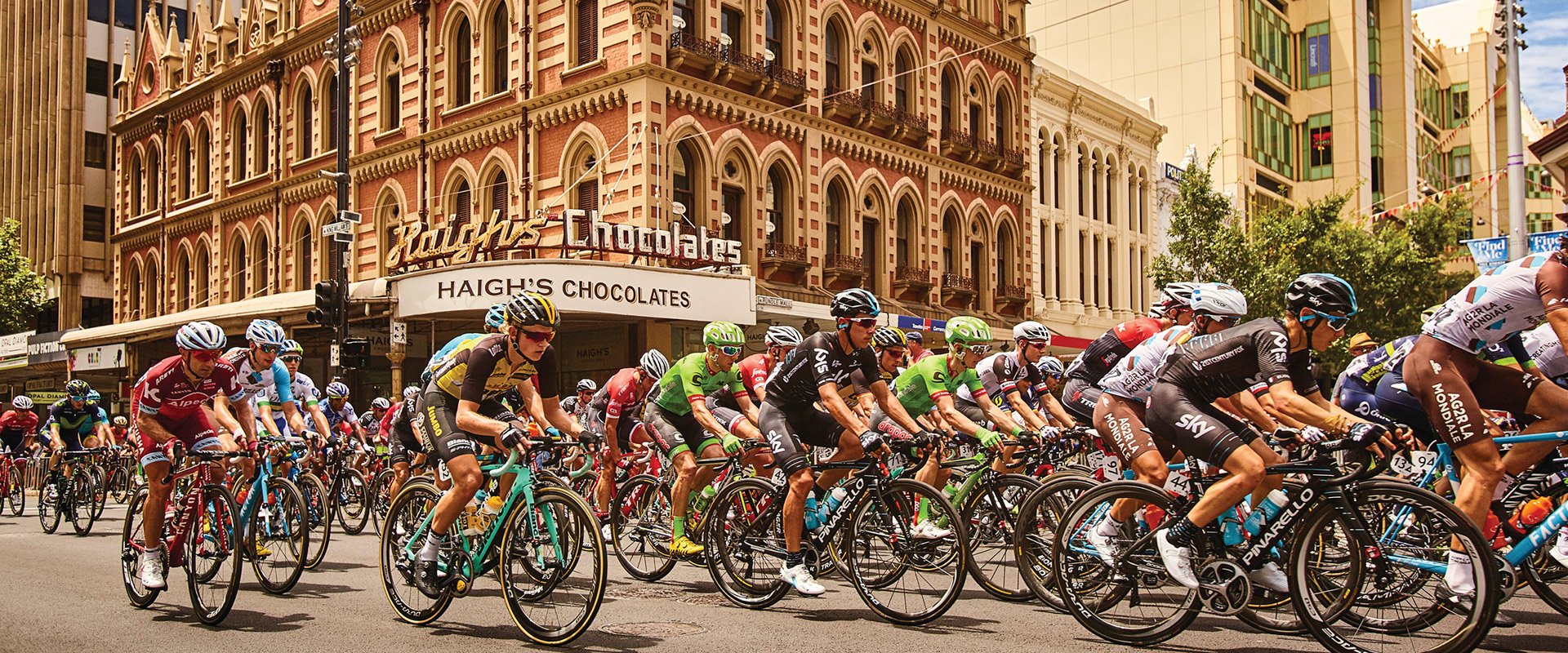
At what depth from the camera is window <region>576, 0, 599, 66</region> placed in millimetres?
27734

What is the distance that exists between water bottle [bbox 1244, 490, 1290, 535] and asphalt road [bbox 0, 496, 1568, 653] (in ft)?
2.15

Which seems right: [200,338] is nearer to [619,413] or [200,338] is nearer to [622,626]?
[622,626]

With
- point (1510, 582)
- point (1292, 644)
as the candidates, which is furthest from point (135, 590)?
point (1510, 582)

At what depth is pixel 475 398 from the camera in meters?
7.57

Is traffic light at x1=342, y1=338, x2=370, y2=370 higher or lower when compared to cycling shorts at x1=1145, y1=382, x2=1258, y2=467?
higher

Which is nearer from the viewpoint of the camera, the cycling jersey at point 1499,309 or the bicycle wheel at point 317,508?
the cycling jersey at point 1499,309

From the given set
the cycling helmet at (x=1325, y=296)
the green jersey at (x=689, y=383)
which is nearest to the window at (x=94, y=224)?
the green jersey at (x=689, y=383)

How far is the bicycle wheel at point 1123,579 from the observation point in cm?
681

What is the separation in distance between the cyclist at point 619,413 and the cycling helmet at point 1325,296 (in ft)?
21.2

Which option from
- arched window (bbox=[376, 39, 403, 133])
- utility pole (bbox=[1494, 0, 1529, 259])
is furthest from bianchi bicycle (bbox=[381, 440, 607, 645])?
arched window (bbox=[376, 39, 403, 133])

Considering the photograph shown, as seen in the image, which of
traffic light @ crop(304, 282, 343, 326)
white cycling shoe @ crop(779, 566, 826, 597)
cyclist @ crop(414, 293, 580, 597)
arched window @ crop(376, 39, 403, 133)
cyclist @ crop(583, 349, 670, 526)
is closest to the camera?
cyclist @ crop(414, 293, 580, 597)

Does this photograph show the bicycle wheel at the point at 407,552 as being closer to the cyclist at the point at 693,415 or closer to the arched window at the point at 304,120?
the cyclist at the point at 693,415

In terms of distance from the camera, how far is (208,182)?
131 ft

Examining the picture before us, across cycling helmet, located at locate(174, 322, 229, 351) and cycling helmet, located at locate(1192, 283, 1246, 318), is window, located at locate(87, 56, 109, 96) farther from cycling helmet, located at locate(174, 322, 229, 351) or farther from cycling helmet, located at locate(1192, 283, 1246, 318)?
cycling helmet, located at locate(1192, 283, 1246, 318)
